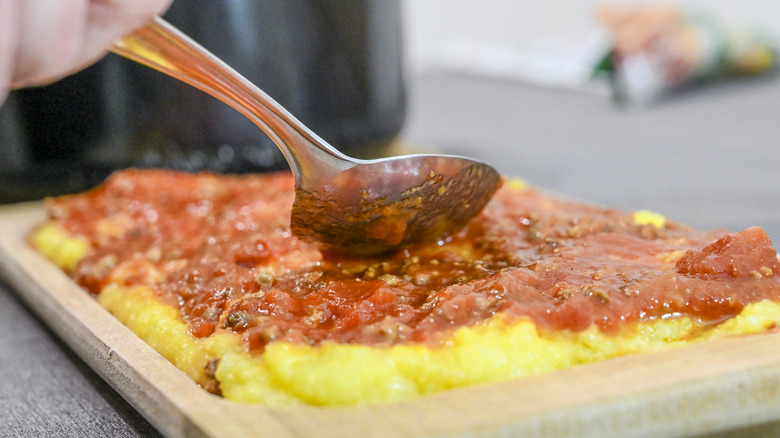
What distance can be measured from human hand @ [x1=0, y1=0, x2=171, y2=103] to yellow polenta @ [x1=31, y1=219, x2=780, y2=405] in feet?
1.34

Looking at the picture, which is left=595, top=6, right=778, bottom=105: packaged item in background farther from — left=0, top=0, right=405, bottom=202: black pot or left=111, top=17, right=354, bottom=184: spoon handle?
left=111, top=17, right=354, bottom=184: spoon handle

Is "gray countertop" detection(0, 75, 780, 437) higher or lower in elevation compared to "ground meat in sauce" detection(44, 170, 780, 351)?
lower

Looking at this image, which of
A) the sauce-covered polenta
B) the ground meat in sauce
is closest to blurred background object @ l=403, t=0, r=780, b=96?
the ground meat in sauce

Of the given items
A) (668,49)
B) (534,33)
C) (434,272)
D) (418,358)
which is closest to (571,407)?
(418,358)

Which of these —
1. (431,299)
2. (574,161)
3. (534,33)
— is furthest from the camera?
(534,33)

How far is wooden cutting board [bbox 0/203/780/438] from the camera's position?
81 cm

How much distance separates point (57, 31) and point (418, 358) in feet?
1.88

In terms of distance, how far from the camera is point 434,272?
1204 mm

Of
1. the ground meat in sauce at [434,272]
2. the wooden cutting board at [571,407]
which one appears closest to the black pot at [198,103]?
the ground meat in sauce at [434,272]

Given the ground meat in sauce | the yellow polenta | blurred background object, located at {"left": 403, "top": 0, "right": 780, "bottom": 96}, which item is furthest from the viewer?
blurred background object, located at {"left": 403, "top": 0, "right": 780, "bottom": 96}

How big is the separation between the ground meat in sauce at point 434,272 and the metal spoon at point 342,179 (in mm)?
58

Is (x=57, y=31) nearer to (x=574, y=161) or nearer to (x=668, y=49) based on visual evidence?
(x=574, y=161)

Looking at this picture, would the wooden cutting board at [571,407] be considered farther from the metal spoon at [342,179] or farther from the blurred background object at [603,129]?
the blurred background object at [603,129]

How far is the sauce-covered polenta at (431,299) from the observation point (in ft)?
3.09
